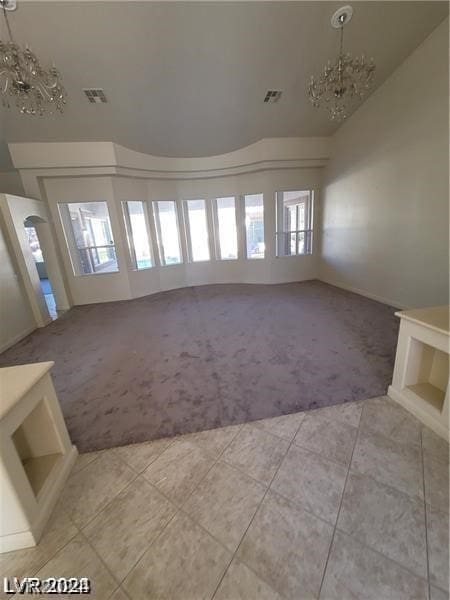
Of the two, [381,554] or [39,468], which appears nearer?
[381,554]

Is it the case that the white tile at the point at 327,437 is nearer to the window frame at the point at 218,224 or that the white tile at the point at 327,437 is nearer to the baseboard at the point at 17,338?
the baseboard at the point at 17,338

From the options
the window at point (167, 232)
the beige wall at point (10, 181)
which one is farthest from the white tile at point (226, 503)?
the beige wall at point (10, 181)

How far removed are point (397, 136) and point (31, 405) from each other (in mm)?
5249

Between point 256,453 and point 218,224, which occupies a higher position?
point 218,224

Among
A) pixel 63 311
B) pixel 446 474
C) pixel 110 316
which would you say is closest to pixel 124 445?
pixel 446 474

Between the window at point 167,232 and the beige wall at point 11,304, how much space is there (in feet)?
9.06

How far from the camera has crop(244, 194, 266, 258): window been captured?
18.1 feet

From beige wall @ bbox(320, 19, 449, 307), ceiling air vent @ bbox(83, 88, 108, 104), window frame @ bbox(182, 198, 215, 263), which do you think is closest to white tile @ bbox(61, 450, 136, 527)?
beige wall @ bbox(320, 19, 449, 307)

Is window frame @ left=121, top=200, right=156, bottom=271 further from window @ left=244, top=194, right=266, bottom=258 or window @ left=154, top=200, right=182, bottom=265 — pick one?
window @ left=244, top=194, right=266, bottom=258

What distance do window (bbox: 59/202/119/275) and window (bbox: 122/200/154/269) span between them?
1.28ft

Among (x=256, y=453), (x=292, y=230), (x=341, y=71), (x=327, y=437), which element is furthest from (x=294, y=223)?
(x=256, y=453)

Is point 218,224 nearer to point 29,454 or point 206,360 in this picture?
point 206,360

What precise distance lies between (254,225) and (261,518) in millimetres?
5409

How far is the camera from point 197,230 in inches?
236
